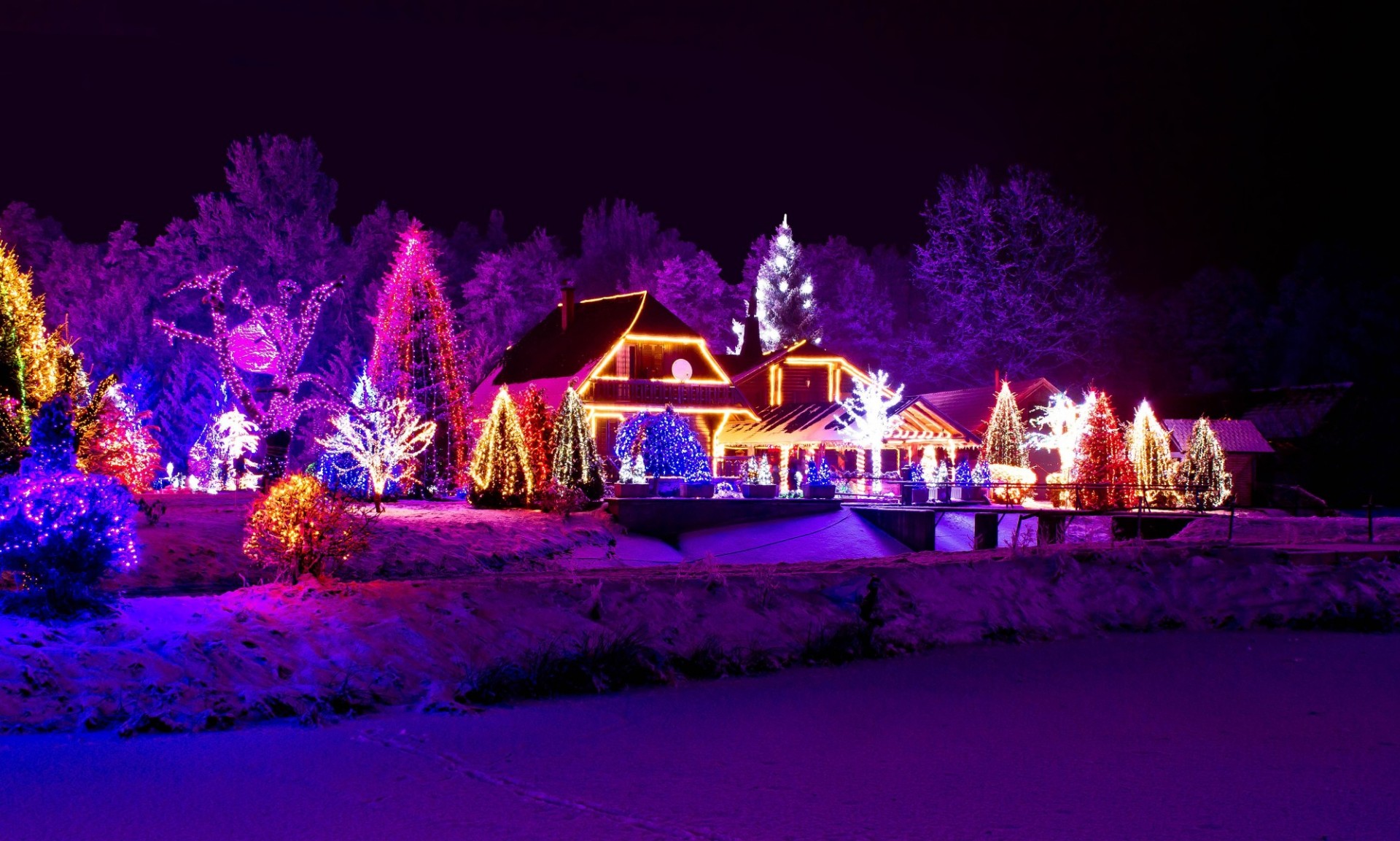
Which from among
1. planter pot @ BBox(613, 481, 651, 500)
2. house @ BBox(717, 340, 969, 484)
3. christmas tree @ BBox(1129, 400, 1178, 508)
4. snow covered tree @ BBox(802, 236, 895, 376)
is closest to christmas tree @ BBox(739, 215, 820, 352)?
snow covered tree @ BBox(802, 236, 895, 376)

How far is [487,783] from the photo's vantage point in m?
7.77

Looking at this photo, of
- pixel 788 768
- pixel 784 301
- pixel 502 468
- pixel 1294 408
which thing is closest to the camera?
pixel 788 768

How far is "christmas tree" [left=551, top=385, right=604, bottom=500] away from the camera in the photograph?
3225 cm

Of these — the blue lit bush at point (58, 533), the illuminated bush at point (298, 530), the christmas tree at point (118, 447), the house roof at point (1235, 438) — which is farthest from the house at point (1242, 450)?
the blue lit bush at point (58, 533)

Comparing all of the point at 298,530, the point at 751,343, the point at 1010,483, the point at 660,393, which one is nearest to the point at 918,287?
the point at 751,343

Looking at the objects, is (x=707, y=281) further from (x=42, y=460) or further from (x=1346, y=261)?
(x=42, y=460)

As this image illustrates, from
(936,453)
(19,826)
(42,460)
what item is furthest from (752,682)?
(936,453)

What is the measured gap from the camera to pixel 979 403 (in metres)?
57.0

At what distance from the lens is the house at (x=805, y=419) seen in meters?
48.8

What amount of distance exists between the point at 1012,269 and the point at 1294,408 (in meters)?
16.3

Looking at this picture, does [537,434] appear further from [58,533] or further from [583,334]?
[58,533]

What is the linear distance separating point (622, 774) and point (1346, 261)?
252ft

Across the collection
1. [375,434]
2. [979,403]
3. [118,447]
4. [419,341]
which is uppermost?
[419,341]

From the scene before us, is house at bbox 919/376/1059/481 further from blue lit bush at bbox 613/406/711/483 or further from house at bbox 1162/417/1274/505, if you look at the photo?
blue lit bush at bbox 613/406/711/483
